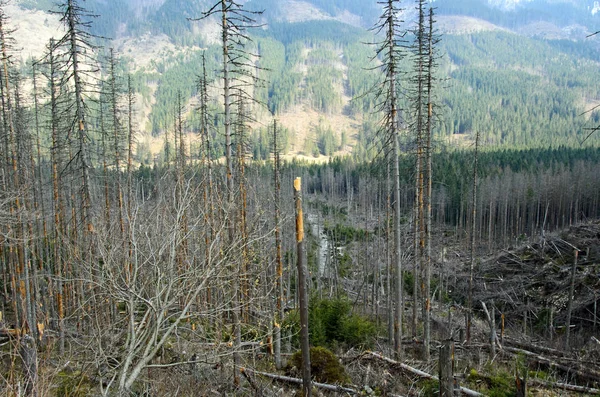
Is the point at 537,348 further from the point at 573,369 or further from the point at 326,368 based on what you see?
the point at 326,368

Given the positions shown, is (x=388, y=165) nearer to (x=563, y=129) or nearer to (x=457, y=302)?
(x=457, y=302)

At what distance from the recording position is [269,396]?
8398 mm

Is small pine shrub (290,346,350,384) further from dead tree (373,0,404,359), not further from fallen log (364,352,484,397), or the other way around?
dead tree (373,0,404,359)

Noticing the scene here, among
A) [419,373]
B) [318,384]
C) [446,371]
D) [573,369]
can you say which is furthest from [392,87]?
[573,369]

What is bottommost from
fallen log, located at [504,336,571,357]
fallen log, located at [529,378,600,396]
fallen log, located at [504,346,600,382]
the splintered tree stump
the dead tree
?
fallen log, located at [504,336,571,357]

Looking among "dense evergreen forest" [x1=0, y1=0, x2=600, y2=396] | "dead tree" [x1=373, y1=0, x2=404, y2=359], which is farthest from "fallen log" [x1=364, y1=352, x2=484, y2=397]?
"dead tree" [x1=373, y1=0, x2=404, y2=359]

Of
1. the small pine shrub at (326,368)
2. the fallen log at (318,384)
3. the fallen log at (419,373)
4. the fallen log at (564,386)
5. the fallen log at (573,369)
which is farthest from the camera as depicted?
the small pine shrub at (326,368)

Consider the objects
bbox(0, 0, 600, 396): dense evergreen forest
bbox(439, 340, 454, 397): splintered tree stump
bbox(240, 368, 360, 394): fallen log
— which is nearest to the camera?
bbox(439, 340, 454, 397): splintered tree stump

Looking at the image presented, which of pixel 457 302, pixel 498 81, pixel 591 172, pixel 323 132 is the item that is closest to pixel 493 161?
pixel 591 172

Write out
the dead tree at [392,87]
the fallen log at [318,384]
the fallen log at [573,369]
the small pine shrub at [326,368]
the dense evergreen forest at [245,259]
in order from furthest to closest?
the dead tree at [392,87] < the small pine shrub at [326,368] < the fallen log at [573,369] < the fallen log at [318,384] < the dense evergreen forest at [245,259]

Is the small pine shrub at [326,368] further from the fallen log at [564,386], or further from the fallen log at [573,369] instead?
the fallen log at [573,369]

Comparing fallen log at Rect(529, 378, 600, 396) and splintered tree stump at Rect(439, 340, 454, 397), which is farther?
fallen log at Rect(529, 378, 600, 396)

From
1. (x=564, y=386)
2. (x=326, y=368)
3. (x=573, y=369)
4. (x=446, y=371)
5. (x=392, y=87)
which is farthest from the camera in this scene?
(x=392, y=87)

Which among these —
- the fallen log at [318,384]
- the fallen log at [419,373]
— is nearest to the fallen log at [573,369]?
the fallen log at [419,373]
